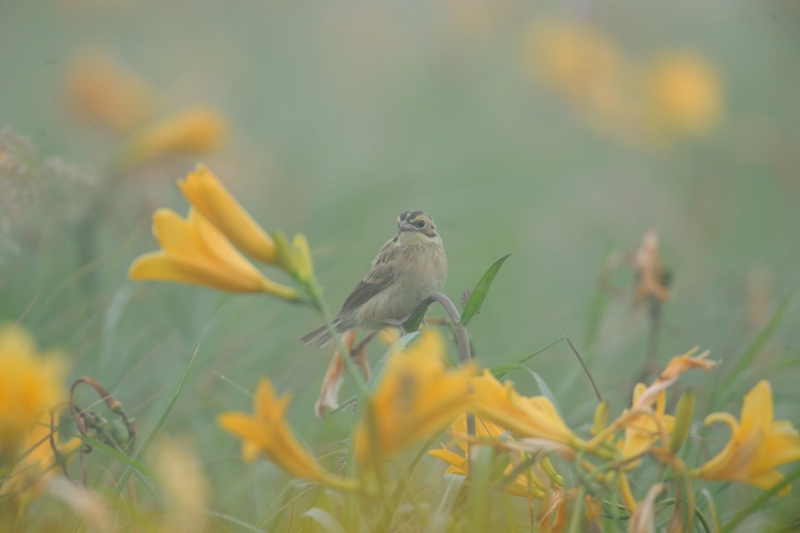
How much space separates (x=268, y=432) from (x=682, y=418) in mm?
625

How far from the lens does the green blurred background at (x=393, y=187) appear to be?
2.75 m

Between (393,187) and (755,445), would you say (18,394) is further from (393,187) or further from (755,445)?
(393,187)

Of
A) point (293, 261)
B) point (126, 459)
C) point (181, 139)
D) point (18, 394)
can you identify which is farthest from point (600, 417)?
point (181, 139)

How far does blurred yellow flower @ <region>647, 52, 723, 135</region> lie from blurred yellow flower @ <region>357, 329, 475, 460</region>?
14.9ft

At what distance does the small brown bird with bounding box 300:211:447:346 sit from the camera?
1.76 metres

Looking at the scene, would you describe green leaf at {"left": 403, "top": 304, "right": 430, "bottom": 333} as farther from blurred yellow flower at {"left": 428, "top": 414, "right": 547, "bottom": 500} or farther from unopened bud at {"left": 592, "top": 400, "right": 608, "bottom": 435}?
unopened bud at {"left": 592, "top": 400, "right": 608, "bottom": 435}

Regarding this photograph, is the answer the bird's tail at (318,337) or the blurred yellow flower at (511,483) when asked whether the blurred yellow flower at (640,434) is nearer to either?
the blurred yellow flower at (511,483)

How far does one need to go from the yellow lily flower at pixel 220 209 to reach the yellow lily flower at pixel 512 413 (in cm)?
40

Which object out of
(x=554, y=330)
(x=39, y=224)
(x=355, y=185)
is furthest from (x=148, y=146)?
(x=554, y=330)

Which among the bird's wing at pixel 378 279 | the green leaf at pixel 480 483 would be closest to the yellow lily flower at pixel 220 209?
the green leaf at pixel 480 483

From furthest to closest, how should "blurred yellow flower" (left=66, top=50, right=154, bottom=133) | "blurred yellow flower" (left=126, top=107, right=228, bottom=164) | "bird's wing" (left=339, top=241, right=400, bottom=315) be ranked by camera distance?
"blurred yellow flower" (left=66, top=50, right=154, bottom=133) < "blurred yellow flower" (left=126, top=107, right=228, bottom=164) < "bird's wing" (left=339, top=241, right=400, bottom=315)

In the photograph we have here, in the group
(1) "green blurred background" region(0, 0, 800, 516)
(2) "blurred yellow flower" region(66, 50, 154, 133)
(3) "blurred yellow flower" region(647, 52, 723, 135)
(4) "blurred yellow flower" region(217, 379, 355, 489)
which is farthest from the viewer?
(3) "blurred yellow flower" region(647, 52, 723, 135)

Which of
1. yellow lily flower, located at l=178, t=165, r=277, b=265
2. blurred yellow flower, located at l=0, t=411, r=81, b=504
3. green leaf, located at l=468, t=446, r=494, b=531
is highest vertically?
yellow lily flower, located at l=178, t=165, r=277, b=265

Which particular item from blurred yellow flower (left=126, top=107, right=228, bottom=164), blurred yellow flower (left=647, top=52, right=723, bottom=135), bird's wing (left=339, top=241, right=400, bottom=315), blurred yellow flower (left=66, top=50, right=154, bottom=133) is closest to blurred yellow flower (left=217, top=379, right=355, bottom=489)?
bird's wing (left=339, top=241, right=400, bottom=315)
